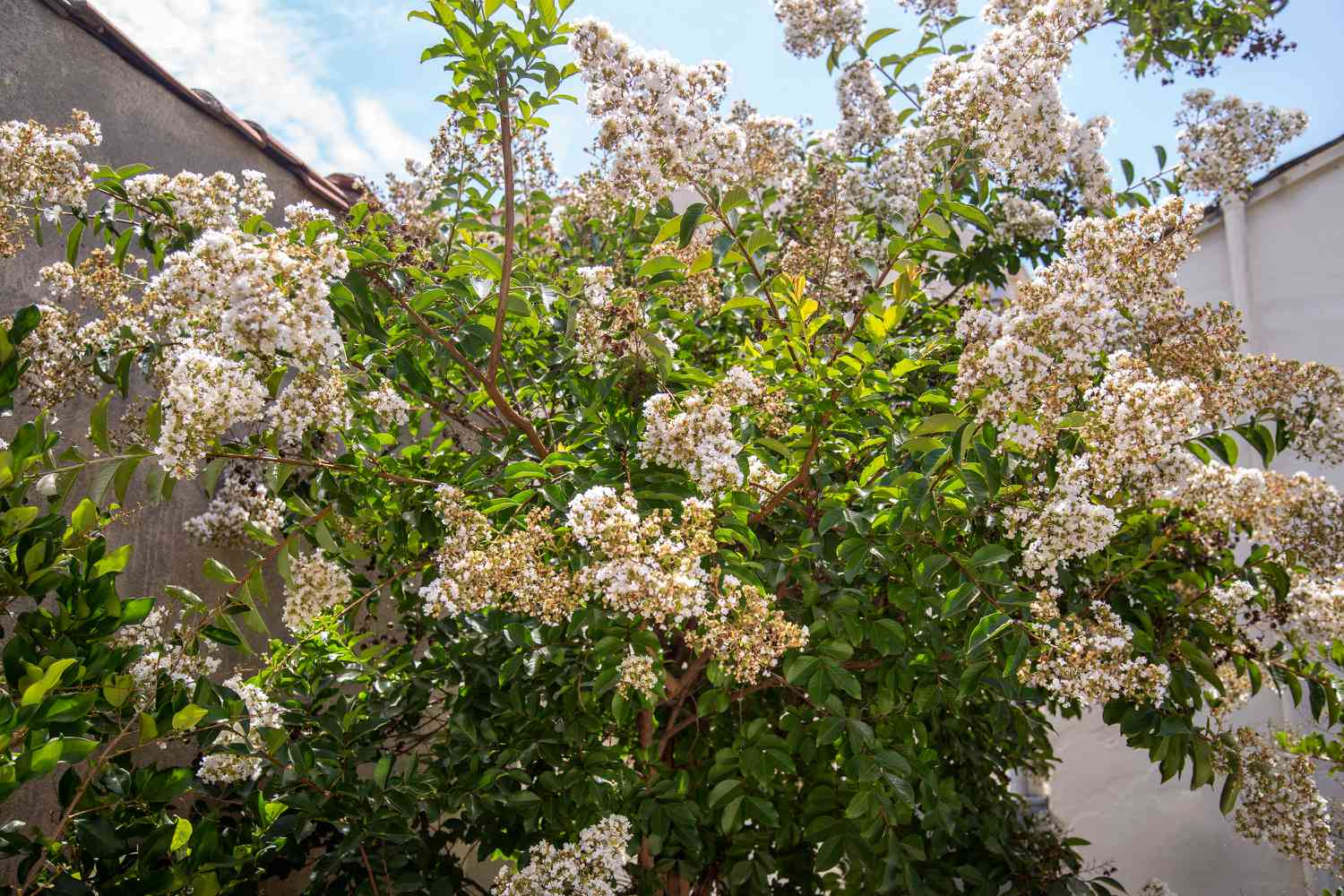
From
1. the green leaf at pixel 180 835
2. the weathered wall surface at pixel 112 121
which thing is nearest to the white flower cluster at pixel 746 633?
the green leaf at pixel 180 835

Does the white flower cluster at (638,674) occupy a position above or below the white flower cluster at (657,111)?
below

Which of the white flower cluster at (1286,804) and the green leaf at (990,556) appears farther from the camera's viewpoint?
the white flower cluster at (1286,804)

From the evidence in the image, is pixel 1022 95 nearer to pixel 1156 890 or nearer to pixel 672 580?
pixel 672 580

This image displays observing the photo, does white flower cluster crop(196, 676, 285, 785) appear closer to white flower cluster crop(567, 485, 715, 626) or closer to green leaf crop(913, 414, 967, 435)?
white flower cluster crop(567, 485, 715, 626)

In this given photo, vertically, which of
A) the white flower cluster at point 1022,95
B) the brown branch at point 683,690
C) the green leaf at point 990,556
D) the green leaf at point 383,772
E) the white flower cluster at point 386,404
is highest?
the white flower cluster at point 1022,95

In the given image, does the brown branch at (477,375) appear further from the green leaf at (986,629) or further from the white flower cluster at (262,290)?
the green leaf at (986,629)

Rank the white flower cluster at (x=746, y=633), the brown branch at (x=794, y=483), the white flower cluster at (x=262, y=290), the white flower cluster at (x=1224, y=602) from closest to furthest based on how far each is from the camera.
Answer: the white flower cluster at (x=262, y=290)
the white flower cluster at (x=746, y=633)
the brown branch at (x=794, y=483)
the white flower cluster at (x=1224, y=602)

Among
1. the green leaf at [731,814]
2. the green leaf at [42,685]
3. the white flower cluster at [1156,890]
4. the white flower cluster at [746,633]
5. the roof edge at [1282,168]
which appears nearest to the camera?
the green leaf at [42,685]

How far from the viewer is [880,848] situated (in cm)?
226

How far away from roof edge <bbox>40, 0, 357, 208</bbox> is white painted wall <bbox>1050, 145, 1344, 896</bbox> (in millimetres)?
3677

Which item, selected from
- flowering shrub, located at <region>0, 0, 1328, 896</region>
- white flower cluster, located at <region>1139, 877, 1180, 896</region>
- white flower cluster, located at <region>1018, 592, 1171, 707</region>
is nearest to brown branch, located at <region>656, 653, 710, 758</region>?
flowering shrub, located at <region>0, 0, 1328, 896</region>

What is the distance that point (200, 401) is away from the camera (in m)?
1.48

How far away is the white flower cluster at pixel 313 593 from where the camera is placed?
2.33 meters

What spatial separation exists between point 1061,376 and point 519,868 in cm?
145
